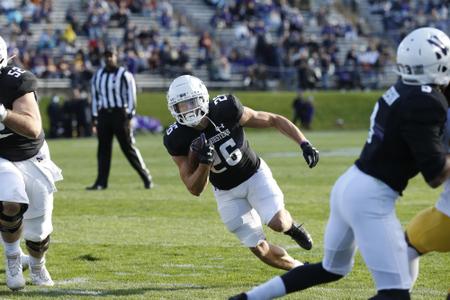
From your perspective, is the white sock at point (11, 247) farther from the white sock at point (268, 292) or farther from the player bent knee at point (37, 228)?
the white sock at point (268, 292)

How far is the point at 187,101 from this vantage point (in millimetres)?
5477

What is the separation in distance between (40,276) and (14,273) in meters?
0.22

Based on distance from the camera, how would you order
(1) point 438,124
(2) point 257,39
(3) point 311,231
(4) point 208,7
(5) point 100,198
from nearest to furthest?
(1) point 438,124 < (3) point 311,231 < (5) point 100,198 < (2) point 257,39 < (4) point 208,7

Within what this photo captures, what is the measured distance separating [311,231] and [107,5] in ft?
72.8

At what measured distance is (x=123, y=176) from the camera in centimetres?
1345

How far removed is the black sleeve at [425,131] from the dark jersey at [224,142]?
1.87 meters

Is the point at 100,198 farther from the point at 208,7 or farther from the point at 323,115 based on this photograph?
the point at 208,7

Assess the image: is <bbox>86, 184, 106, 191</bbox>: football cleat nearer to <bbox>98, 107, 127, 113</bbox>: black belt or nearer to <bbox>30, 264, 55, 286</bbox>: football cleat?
<bbox>98, 107, 127, 113</bbox>: black belt

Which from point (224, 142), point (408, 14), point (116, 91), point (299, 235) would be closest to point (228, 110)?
point (224, 142)

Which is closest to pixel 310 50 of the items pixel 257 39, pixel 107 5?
pixel 257 39

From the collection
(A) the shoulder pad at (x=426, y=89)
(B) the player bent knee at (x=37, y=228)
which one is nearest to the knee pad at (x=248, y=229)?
(B) the player bent knee at (x=37, y=228)

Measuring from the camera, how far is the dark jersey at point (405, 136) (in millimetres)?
4004

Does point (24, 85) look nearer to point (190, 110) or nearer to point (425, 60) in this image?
point (190, 110)

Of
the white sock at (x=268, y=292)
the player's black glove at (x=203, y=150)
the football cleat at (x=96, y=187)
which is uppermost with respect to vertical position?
the player's black glove at (x=203, y=150)
